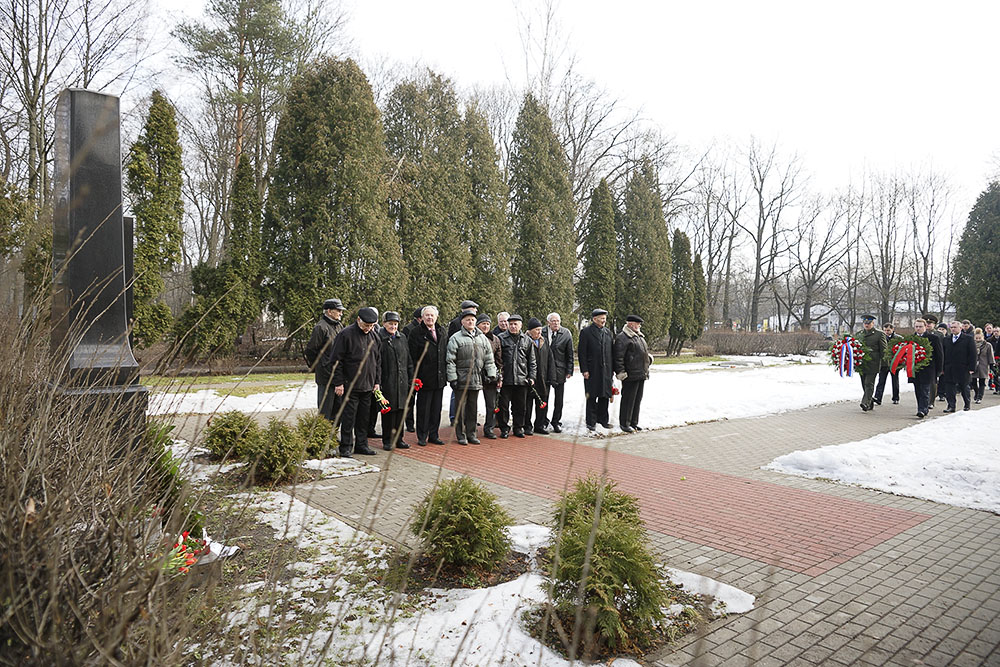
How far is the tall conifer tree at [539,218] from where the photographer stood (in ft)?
88.5

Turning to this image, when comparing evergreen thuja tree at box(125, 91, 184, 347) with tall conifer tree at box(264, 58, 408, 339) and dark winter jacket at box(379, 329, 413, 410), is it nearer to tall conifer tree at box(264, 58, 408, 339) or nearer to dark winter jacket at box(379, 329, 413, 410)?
tall conifer tree at box(264, 58, 408, 339)

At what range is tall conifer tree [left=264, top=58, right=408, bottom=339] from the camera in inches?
789

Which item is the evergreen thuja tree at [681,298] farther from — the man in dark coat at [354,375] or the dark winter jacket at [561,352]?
the man in dark coat at [354,375]

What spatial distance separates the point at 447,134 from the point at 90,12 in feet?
39.0

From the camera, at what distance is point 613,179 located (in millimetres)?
40281

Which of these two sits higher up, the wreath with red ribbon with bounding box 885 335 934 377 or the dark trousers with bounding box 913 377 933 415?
the wreath with red ribbon with bounding box 885 335 934 377

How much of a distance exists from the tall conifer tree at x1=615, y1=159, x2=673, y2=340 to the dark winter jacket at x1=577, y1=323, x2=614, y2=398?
70.4 feet

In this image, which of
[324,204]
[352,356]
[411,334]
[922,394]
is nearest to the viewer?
[352,356]

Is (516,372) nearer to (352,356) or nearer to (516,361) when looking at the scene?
(516,361)

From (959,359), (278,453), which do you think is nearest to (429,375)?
(278,453)

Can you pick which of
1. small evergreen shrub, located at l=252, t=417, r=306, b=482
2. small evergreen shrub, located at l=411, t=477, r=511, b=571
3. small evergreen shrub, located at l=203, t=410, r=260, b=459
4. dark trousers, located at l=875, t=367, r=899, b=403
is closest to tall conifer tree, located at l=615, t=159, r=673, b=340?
dark trousers, located at l=875, t=367, r=899, b=403

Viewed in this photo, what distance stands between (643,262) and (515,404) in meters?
23.3

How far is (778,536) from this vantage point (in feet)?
18.4

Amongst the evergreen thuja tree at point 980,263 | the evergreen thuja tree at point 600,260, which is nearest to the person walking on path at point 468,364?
the evergreen thuja tree at point 600,260
